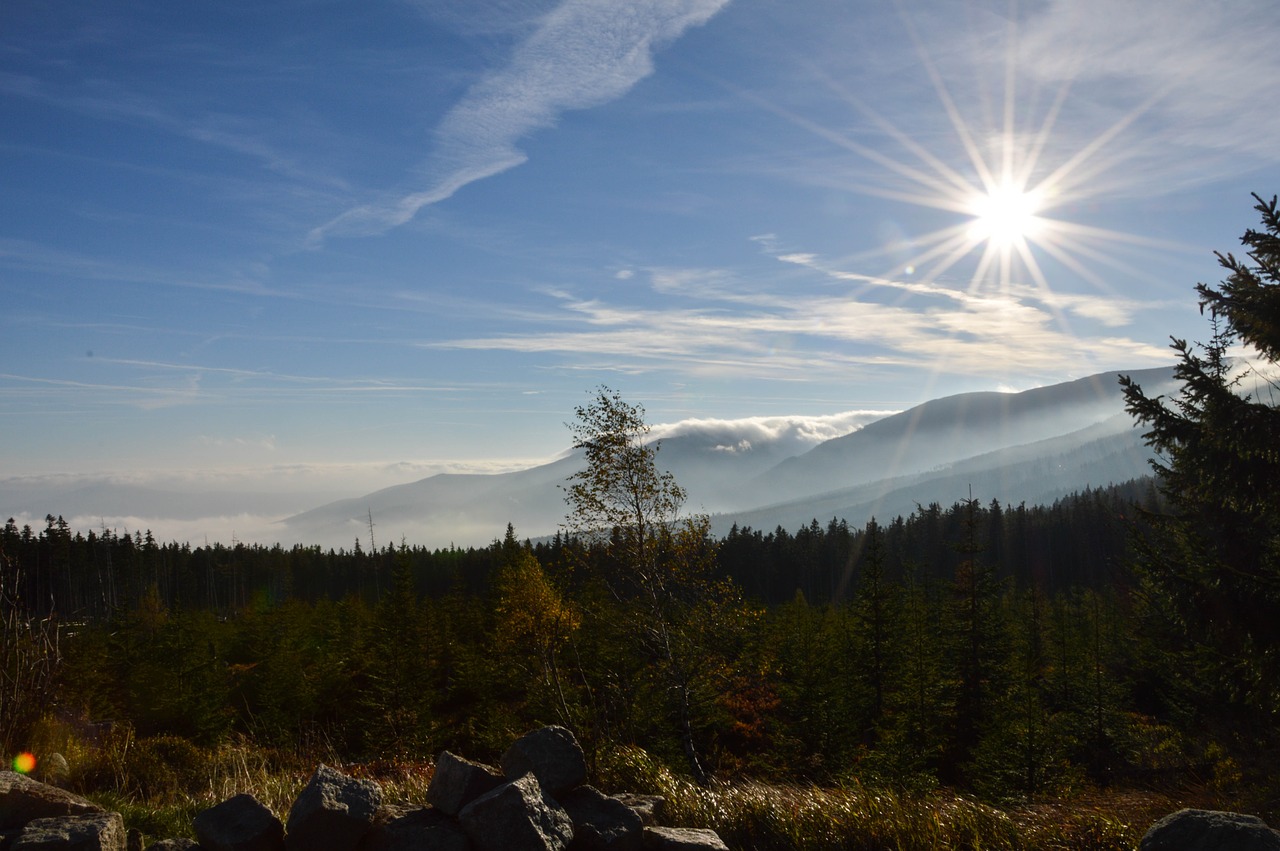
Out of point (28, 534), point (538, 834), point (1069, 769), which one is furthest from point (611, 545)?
point (28, 534)

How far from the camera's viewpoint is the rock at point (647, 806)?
268 inches

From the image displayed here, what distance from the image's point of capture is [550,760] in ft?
22.2

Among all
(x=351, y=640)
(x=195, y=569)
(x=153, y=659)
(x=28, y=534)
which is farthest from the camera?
(x=195, y=569)

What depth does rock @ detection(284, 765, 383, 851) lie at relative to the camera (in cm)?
586

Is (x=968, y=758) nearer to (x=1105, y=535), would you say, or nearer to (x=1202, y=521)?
(x=1202, y=521)

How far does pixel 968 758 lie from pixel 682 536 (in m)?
17.9

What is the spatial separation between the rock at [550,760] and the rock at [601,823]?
0.54ft

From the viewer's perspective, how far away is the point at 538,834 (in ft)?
18.7

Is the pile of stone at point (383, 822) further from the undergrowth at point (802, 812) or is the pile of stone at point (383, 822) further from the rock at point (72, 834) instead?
the undergrowth at point (802, 812)

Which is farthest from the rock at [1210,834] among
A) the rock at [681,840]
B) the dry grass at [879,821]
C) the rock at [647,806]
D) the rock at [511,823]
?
the rock at [511,823]

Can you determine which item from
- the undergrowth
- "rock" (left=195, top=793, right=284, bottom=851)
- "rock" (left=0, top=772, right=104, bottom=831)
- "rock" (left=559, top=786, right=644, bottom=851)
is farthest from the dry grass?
"rock" (left=0, top=772, right=104, bottom=831)

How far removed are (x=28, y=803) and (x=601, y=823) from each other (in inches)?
188

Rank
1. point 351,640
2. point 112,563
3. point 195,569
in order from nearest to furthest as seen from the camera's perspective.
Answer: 1. point 351,640
2. point 112,563
3. point 195,569

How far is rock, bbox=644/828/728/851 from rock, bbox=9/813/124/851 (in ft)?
14.3
